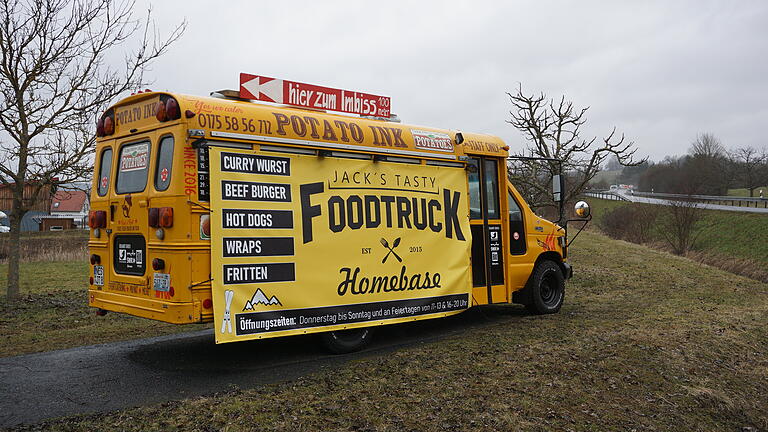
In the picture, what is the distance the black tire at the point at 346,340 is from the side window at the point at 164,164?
7.54 ft

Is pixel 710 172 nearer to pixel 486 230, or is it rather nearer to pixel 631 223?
pixel 631 223

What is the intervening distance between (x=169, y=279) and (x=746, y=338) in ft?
24.1

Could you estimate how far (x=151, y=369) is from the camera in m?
6.09

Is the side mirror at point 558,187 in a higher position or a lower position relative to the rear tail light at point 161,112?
lower

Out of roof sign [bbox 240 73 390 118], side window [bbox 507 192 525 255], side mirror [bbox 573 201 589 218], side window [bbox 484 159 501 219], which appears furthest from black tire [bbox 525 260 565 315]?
roof sign [bbox 240 73 390 118]

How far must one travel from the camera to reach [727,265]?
21.9m

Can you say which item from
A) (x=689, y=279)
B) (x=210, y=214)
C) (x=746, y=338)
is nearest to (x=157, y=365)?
(x=210, y=214)

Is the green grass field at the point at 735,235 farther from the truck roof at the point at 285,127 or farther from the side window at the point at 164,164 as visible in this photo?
the side window at the point at 164,164

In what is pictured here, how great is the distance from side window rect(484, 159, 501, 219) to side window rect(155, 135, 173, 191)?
426 centimetres

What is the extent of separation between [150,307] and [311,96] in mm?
2893

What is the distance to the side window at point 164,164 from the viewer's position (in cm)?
585

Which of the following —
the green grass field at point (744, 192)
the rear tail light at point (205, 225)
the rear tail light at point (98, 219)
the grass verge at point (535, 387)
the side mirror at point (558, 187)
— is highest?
the green grass field at point (744, 192)

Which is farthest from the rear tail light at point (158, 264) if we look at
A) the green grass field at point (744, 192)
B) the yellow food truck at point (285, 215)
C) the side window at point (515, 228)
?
the green grass field at point (744, 192)

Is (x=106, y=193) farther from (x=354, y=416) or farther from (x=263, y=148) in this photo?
(x=354, y=416)
